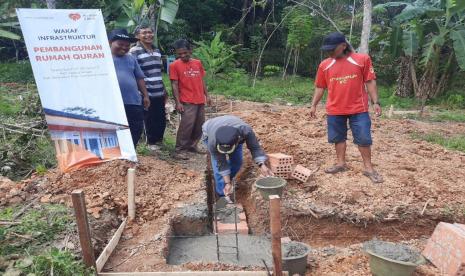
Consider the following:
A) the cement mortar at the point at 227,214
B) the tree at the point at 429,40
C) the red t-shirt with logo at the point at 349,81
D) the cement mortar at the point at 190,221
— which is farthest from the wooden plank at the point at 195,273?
the tree at the point at 429,40

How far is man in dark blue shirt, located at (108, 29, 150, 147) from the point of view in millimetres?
5180

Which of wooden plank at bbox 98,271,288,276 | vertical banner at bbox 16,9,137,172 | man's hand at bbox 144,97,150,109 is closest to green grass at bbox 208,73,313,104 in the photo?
man's hand at bbox 144,97,150,109

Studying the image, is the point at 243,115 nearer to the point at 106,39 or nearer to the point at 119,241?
the point at 106,39

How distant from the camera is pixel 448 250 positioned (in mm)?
3430

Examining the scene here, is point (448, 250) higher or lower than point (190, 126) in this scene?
lower

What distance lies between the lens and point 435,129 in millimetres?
7977

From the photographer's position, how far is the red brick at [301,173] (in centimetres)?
495

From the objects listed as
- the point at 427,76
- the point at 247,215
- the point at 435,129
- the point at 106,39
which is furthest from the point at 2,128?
the point at 427,76

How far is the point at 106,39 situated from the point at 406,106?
8.36 metres

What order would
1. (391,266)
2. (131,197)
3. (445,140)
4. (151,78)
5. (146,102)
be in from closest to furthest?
1. (391,266)
2. (131,197)
3. (146,102)
4. (151,78)
5. (445,140)

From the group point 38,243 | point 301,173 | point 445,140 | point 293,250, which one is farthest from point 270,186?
point 445,140

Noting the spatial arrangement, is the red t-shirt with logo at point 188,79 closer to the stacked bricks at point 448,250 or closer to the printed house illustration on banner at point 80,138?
the printed house illustration on banner at point 80,138

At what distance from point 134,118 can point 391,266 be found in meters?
3.61

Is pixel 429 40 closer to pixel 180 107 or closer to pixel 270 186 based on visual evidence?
pixel 180 107
